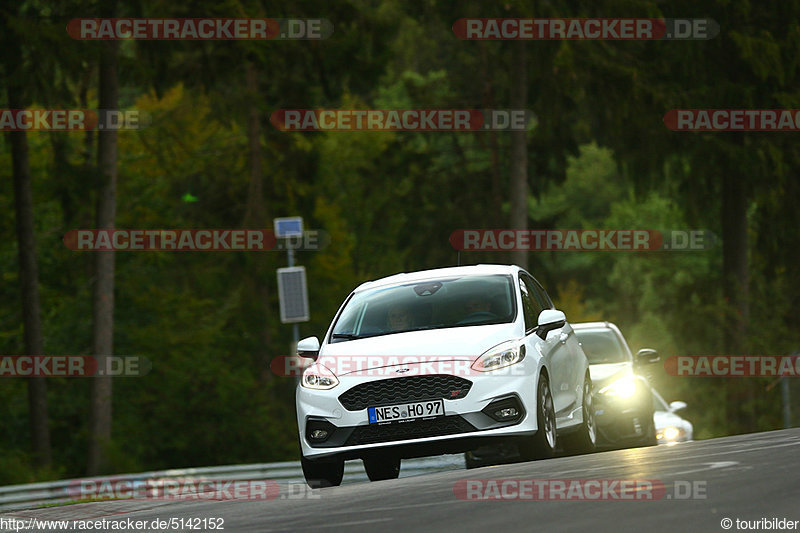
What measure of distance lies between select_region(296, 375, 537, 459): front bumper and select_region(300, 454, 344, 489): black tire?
38 centimetres

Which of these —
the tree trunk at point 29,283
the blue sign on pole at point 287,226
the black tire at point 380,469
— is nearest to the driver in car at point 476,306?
the black tire at point 380,469

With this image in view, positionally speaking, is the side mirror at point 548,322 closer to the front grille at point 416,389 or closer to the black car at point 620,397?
the front grille at point 416,389

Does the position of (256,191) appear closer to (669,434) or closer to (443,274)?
(669,434)

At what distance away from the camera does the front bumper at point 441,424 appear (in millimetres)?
12578

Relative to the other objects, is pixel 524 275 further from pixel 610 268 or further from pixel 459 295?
pixel 610 268

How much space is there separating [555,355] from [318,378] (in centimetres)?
228

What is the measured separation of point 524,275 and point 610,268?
7388cm

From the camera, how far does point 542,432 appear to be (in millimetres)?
13008

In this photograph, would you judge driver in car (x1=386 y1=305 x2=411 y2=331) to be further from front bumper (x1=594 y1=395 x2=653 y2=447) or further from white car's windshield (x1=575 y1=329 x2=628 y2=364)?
white car's windshield (x1=575 y1=329 x2=628 y2=364)

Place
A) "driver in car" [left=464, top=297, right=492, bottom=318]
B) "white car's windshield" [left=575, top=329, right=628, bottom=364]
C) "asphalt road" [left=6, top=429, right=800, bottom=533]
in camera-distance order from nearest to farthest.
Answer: "asphalt road" [left=6, top=429, right=800, bottom=533]
"driver in car" [left=464, top=297, right=492, bottom=318]
"white car's windshield" [left=575, top=329, right=628, bottom=364]

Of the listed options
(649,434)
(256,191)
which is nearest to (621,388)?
(649,434)

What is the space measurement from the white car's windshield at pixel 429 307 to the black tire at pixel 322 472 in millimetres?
1115

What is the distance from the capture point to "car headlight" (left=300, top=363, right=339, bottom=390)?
12844 millimetres

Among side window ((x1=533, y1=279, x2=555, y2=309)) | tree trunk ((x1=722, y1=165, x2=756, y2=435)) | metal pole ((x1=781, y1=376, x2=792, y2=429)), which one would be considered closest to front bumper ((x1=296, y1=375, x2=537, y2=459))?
side window ((x1=533, y1=279, x2=555, y2=309))
